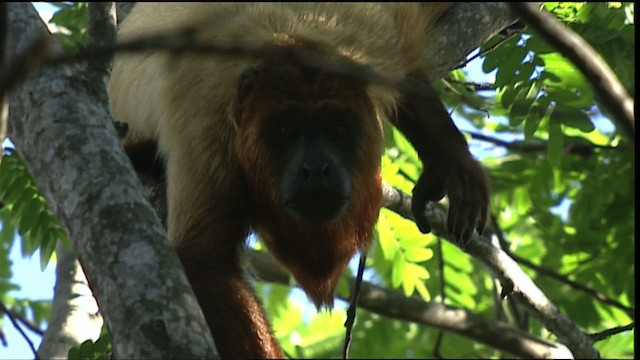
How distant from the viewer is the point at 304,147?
14.8 feet

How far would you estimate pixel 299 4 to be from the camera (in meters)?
5.22

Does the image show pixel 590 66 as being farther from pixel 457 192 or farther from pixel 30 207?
pixel 30 207

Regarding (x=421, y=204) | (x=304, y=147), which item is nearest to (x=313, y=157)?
(x=304, y=147)

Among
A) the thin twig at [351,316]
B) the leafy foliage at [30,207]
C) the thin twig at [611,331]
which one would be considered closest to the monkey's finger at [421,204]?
the thin twig at [351,316]

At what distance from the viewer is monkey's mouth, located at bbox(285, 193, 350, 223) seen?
4426 millimetres

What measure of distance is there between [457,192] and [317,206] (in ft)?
2.57

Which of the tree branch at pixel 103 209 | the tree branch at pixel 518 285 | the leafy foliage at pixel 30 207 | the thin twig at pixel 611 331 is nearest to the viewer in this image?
the tree branch at pixel 103 209

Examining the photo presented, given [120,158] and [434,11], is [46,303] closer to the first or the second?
[434,11]

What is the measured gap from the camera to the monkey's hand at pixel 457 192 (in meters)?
4.80

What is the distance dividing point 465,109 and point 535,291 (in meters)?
3.24

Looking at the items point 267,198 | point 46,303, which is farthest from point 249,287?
point 46,303

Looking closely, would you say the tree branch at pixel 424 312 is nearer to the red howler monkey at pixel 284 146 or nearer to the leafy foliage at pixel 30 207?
the red howler monkey at pixel 284 146

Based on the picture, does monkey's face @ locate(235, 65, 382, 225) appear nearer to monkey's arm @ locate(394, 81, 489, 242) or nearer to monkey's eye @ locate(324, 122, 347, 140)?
monkey's eye @ locate(324, 122, 347, 140)

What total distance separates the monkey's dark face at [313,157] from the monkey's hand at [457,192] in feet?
1.31
